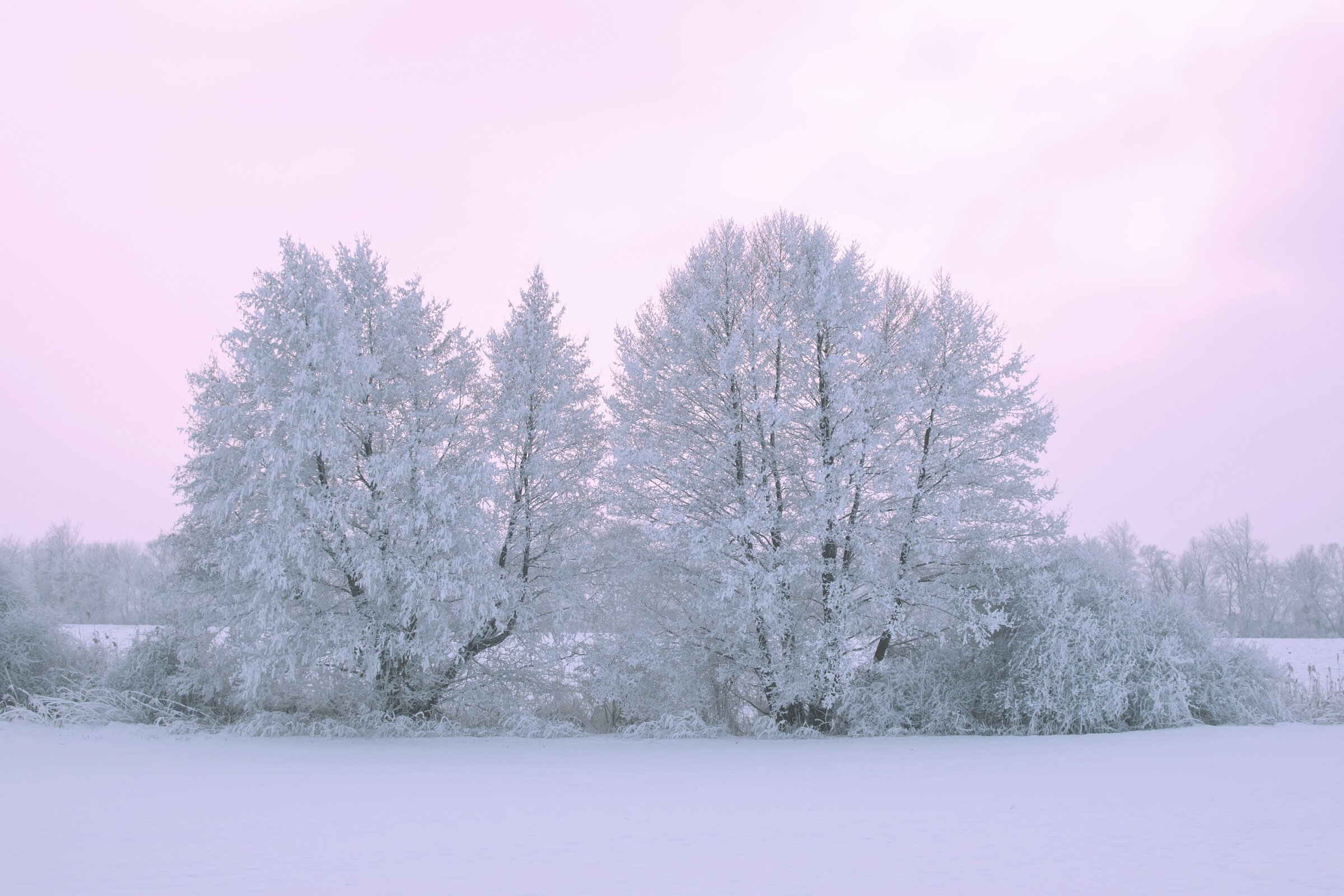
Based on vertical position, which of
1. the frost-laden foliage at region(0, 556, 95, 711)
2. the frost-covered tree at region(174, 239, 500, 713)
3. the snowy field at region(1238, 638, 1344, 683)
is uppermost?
the frost-covered tree at region(174, 239, 500, 713)

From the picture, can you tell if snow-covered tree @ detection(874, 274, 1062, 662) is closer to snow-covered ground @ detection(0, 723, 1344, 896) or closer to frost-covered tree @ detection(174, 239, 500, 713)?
snow-covered ground @ detection(0, 723, 1344, 896)

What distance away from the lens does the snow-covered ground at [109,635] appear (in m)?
18.9

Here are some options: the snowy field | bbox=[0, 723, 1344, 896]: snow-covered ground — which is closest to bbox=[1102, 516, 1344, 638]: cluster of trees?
the snowy field

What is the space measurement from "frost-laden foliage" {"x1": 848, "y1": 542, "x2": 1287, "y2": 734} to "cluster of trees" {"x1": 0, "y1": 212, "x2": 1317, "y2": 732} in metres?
0.06

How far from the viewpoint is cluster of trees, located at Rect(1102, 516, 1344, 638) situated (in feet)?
170

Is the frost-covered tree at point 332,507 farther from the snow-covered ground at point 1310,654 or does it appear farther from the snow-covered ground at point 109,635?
the snow-covered ground at point 1310,654

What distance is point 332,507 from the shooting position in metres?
14.8

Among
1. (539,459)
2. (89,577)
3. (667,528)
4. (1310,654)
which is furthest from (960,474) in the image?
(89,577)

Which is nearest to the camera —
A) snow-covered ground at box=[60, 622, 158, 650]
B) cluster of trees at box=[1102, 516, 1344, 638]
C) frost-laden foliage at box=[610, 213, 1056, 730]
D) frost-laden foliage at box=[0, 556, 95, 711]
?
frost-laden foliage at box=[610, 213, 1056, 730]

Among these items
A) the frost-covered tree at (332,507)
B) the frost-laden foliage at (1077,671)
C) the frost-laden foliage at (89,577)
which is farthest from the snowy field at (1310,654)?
the frost-laden foliage at (89,577)

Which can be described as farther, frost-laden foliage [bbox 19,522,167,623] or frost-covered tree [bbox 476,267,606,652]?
frost-laden foliage [bbox 19,522,167,623]

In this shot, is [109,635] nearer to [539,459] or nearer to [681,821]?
[539,459]

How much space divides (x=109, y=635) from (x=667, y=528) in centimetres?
1510

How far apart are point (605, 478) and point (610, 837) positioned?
10631mm
